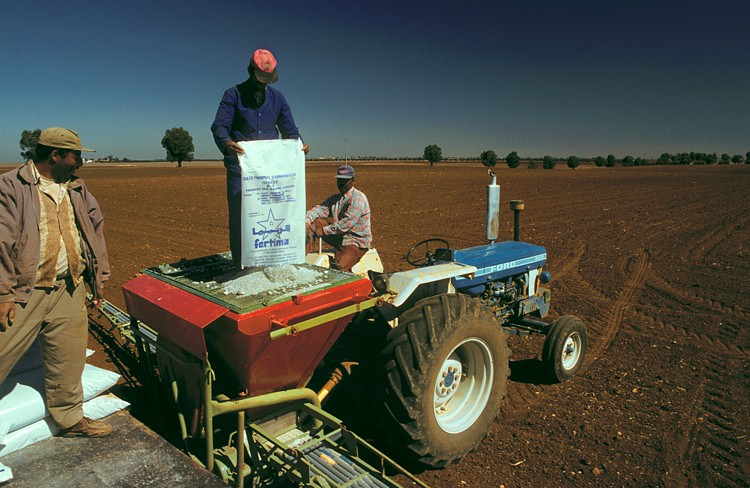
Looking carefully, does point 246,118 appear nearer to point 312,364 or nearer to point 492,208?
point 312,364

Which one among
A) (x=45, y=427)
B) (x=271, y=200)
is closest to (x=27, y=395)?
(x=45, y=427)

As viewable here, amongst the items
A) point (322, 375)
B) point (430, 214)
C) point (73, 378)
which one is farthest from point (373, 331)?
point (430, 214)

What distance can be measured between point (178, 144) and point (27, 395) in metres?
91.0

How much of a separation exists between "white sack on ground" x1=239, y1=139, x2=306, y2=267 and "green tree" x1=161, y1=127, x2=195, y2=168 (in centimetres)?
8852

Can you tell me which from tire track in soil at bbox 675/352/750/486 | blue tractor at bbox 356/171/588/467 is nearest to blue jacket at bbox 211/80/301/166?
blue tractor at bbox 356/171/588/467

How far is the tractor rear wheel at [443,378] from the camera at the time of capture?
9.80 ft

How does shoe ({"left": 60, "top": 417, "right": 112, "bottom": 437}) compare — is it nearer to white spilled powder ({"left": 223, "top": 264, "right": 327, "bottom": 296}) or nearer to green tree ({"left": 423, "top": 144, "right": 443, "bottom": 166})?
white spilled powder ({"left": 223, "top": 264, "right": 327, "bottom": 296})

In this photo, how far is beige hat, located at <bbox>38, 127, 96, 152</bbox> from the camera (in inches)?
104

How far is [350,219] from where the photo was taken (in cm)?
475

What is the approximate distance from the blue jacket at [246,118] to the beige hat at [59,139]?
829 mm

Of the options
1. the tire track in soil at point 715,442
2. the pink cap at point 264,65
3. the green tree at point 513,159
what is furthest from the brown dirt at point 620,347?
the green tree at point 513,159

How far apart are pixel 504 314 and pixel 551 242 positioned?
7062 mm

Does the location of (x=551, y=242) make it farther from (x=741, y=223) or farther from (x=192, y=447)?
(x=192, y=447)

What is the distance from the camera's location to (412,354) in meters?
3.00
